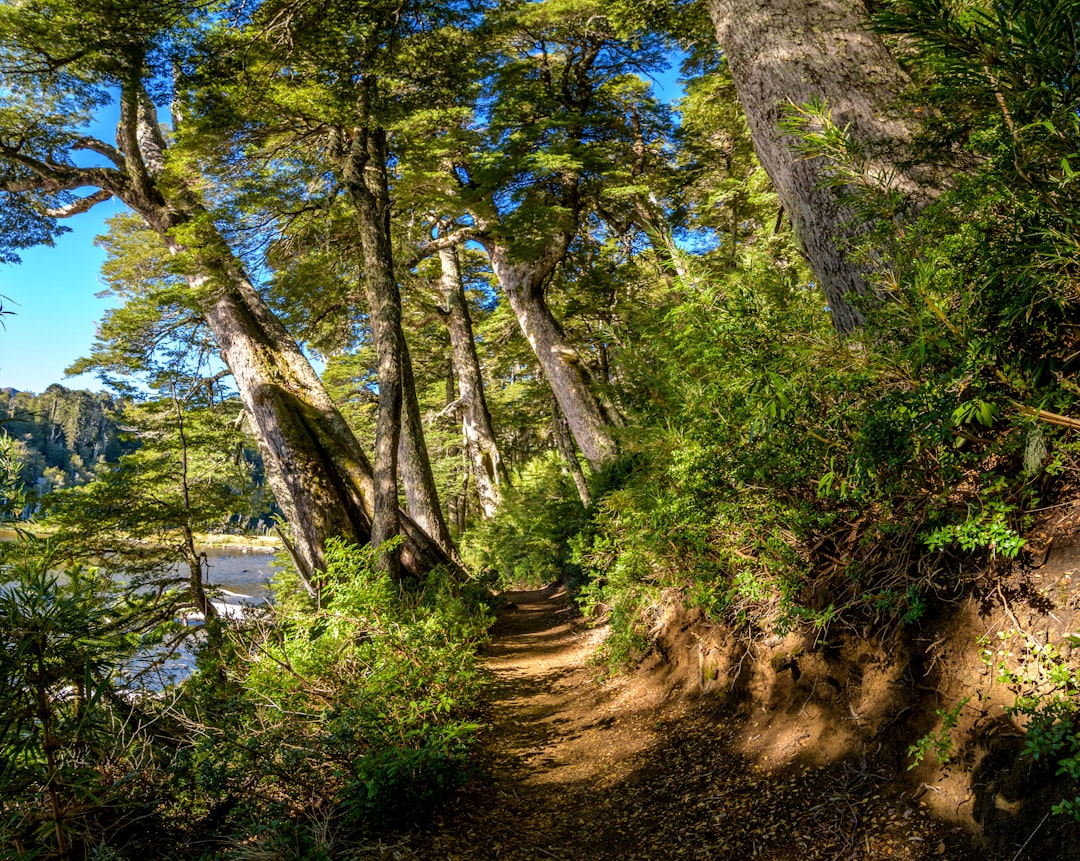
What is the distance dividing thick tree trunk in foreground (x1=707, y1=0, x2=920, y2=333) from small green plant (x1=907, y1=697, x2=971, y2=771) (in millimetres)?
1801

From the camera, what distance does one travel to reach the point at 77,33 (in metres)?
6.00

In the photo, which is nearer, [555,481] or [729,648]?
[729,648]

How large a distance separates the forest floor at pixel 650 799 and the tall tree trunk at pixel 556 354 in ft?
16.6

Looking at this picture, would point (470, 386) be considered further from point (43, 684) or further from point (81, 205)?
point (43, 684)

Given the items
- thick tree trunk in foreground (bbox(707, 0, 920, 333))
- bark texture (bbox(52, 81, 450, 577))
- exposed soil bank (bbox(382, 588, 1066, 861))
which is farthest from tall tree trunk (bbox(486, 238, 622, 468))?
thick tree trunk in foreground (bbox(707, 0, 920, 333))

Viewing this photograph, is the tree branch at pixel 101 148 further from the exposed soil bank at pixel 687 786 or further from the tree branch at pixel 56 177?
the exposed soil bank at pixel 687 786

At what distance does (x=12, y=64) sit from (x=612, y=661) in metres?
9.89

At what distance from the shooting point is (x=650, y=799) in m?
3.30

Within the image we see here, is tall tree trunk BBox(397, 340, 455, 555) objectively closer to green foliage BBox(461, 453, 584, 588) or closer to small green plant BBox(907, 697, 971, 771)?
green foliage BBox(461, 453, 584, 588)

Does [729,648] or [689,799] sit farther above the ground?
[729,648]

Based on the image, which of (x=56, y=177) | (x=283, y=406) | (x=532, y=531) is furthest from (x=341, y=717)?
(x=532, y=531)

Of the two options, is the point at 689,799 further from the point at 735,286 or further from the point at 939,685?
the point at 735,286

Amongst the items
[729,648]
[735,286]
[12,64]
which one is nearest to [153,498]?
[12,64]

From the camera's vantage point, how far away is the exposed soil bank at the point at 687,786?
2291 mm
